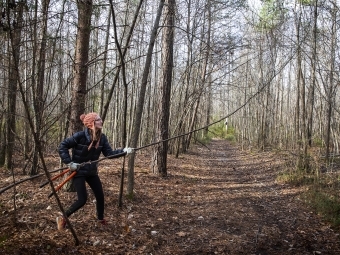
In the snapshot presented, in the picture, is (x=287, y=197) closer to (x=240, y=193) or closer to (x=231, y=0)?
(x=240, y=193)

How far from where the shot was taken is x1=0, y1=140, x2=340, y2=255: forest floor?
4203mm

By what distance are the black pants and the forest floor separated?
0.28m

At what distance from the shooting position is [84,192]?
4.55 m

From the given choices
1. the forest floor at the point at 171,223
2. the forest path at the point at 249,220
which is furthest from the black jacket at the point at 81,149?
the forest path at the point at 249,220

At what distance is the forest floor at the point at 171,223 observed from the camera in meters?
4.20

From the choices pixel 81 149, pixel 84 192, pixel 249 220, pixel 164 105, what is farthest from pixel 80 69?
pixel 249 220

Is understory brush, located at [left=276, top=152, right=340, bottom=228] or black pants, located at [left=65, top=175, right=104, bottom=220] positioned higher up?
black pants, located at [left=65, top=175, right=104, bottom=220]

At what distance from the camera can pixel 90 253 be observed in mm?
3938

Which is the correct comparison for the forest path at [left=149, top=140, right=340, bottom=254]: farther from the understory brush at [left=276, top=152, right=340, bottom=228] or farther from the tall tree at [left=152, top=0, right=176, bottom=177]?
the tall tree at [left=152, top=0, right=176, bottom=177]

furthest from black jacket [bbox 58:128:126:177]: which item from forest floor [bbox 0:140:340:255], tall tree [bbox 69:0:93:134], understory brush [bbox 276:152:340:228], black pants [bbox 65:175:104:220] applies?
understory brush [bbox 276:152:340:228]

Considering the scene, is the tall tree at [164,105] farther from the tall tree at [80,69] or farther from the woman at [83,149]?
the woman at [83,149]

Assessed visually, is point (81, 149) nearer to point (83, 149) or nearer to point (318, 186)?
point (83, 149)

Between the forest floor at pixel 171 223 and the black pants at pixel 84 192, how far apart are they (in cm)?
28

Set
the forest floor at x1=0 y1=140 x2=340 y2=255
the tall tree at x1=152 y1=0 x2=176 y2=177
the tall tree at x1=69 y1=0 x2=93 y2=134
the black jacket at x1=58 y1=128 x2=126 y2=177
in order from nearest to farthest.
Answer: the forest floor at x1=0 y1=140 x2=340 y2=255 → the black jacket at x1=58 y1=128 x2=126 y2=177 → the tall tree at x1=69 y1=0 x2=93 y2=134 → the tall tree at x1=152 y1=0 x2=176 y2=177
